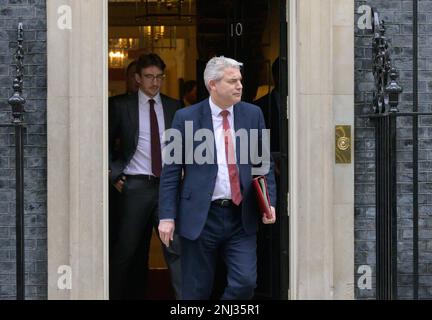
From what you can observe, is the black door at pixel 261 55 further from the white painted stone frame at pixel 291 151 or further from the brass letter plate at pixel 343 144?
the brass letter plate at pixel 343 144

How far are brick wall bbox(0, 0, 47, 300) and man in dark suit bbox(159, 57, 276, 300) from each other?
3.50 ft

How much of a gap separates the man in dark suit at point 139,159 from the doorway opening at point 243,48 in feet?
0.88

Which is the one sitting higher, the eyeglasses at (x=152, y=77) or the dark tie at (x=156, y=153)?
the eyeglasses at (x=152, y=77)

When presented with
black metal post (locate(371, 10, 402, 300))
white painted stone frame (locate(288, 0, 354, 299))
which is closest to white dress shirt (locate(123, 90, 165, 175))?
white painted stone frame (locate(288, 0, 354, 299))

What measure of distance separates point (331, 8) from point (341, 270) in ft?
6.00

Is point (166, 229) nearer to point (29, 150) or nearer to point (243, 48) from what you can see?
point (29, 150)

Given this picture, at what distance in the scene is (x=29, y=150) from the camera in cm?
710

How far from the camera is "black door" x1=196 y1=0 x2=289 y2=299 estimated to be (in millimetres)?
7383

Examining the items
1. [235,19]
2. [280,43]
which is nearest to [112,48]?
[235,19]

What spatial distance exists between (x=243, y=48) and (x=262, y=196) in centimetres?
230

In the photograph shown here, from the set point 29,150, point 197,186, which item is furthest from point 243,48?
point 197,186

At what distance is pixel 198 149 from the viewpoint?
6492 millimetres

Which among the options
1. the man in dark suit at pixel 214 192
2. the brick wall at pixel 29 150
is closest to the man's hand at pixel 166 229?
the man in dark suit at pixel 214 192

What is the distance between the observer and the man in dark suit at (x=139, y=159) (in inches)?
312
